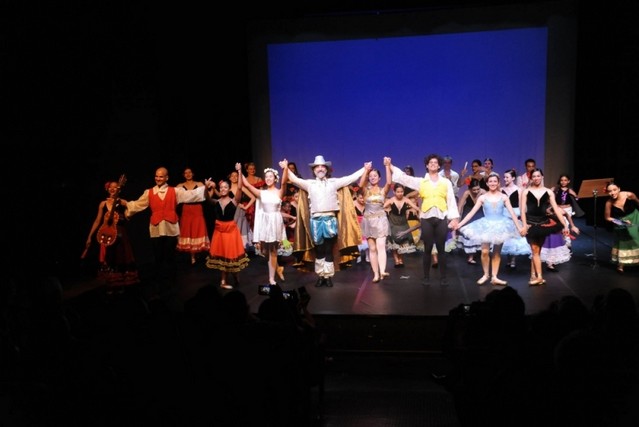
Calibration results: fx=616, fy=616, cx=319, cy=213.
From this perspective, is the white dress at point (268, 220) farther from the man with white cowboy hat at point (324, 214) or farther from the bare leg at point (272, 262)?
the man with white cowboy hat at point (324, 214)

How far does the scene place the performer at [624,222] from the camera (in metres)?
7.62

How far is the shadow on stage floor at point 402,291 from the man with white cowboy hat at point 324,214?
0.32 m

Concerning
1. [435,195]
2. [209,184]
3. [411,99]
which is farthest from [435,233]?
[411,99]

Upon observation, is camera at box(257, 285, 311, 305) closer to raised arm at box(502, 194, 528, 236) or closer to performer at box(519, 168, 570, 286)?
raised arm at box(502, 194, 528, 236)

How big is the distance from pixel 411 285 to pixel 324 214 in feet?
4.38

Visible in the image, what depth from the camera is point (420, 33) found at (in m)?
10.9

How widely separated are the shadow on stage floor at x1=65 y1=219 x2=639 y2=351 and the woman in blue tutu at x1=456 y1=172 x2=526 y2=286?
311mm

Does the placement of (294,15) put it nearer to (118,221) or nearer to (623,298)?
(118,221)

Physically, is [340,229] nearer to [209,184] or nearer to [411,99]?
[209,184]

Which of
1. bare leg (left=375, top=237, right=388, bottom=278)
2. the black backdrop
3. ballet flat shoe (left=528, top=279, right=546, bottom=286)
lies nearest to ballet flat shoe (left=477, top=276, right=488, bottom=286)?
ballet flat shoe (left=528, top=279, right=546, bottom=286)

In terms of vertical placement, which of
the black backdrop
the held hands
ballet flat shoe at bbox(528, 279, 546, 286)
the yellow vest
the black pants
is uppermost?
the black backdrop

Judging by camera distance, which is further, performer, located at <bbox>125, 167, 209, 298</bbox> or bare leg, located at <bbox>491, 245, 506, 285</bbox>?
performer, located at <bbox>125, 167, 209, 298</bbox>

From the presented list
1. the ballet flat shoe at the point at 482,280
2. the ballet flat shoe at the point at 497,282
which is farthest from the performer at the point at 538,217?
the ballet flat shoe at the point at 482,280

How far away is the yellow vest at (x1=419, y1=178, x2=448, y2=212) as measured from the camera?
7.01 meters
